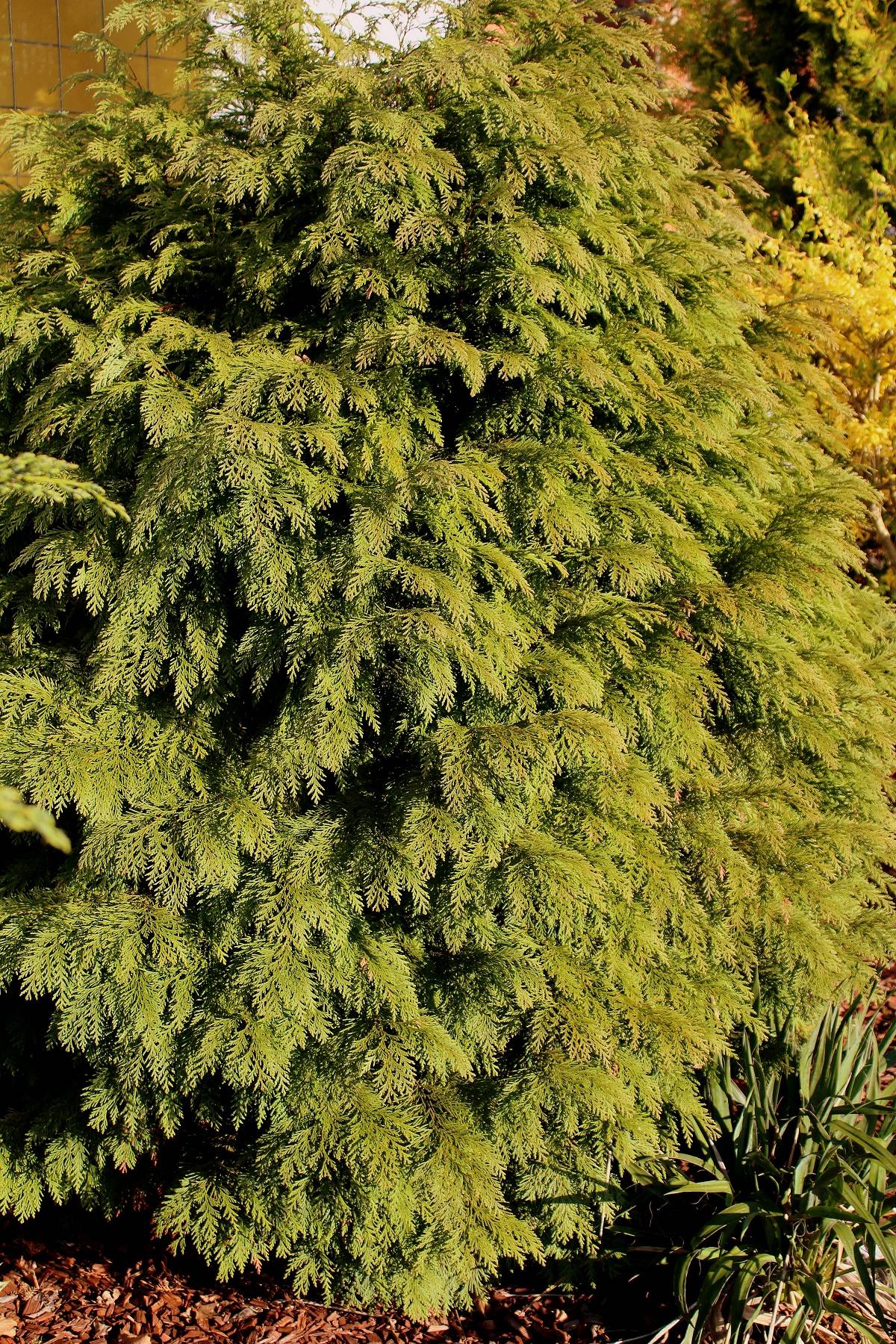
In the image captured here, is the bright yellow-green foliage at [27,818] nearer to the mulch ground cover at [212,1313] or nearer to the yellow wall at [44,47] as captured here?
the mulch ground cover at [212,1313]

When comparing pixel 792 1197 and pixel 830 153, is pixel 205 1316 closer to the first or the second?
pixel 792 1197

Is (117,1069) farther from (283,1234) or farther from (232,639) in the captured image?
(232,639)

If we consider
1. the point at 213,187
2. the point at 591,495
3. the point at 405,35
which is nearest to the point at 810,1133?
the point at 591,495

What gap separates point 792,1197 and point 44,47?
9.10m

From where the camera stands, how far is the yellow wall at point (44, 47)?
8.24 meters

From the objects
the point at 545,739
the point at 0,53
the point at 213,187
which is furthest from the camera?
the point at 0,53

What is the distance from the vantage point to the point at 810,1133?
2893 mm

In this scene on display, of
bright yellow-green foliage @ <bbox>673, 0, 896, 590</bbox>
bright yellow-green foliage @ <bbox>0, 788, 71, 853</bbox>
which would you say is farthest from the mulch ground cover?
bright yellow-green foliage @ <bbox>673, 0, 896, 590</bbox>

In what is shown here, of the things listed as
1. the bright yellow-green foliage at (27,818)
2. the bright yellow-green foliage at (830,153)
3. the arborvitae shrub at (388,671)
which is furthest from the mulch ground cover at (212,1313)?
the bright yellow-green foliage at (830,153)

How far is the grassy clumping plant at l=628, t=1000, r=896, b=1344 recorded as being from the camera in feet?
8.70

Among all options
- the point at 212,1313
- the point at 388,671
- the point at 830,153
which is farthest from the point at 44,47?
the point at 212,1313

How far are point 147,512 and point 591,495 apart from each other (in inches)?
45.7

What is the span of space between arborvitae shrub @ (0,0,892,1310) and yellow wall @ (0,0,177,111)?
606 centimetres

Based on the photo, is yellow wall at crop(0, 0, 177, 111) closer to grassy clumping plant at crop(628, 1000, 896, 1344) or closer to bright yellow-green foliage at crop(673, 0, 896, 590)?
A: bright yellow-green foliage at crop(673, 0, 896, 590)
